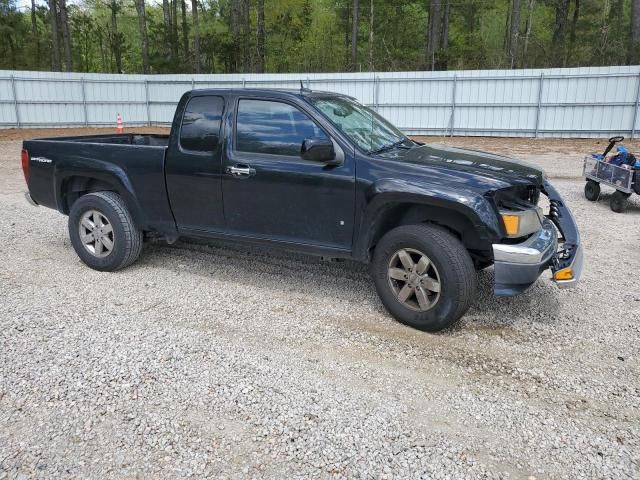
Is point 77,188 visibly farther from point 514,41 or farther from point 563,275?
point 514,41

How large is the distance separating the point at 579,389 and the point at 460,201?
4.71 ft

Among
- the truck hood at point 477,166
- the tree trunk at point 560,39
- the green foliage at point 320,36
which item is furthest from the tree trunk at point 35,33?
the truck hood at point 477,166

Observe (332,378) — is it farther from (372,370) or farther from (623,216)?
(623,216)

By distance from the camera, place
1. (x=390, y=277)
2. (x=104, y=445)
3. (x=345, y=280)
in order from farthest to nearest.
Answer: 1. (x=345, y=280)
2. (x=390, y=277)
3. (x=104, y=445)

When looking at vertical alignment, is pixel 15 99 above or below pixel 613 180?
above

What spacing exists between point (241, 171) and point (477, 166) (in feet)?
6.47

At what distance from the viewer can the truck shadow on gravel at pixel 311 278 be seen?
443 cm

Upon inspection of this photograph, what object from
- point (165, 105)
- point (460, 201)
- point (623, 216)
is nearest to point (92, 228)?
point (460, 201)

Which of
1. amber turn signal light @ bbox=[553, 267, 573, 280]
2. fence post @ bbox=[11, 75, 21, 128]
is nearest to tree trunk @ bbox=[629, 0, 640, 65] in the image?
amber turn signal light @ bbox=[553, 267, 573, 280]

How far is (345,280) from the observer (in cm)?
518

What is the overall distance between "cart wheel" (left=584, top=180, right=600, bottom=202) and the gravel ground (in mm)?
4122

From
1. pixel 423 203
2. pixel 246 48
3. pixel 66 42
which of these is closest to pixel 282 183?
pixel 423 203

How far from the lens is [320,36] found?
48.3 meters

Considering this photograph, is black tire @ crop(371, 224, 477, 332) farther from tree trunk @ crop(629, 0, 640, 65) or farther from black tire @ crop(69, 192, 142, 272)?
tree trunk @ crop(629, 0, 640, 65)
